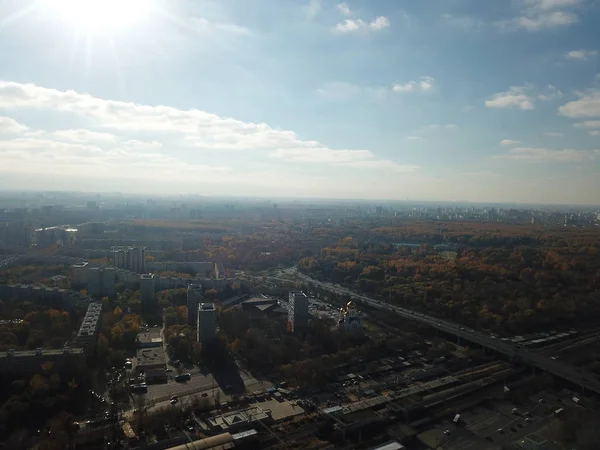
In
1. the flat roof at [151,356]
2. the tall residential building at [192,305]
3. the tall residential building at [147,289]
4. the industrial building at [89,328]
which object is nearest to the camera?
the industrial building at [89,328]

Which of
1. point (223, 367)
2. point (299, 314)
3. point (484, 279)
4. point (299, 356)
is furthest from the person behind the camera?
point (484, 279)

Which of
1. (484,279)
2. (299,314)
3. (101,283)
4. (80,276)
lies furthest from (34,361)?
(484,279)

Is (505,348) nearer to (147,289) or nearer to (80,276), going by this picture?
(147,289)

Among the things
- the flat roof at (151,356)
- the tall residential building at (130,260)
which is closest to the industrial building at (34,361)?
the flat roof at (151,356)

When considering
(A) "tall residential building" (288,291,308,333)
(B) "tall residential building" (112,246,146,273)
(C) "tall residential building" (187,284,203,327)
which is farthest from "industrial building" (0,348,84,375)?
(B) "tall residential building" (112,246,146,273)

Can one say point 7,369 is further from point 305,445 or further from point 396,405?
point 396,405

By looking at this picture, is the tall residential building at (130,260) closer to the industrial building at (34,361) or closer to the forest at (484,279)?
the forest at (484,279)

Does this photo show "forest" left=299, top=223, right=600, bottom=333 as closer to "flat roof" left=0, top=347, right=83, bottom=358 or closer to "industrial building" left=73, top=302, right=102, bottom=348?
"industrial building" left=73, top=302, right=102, bottom=348
